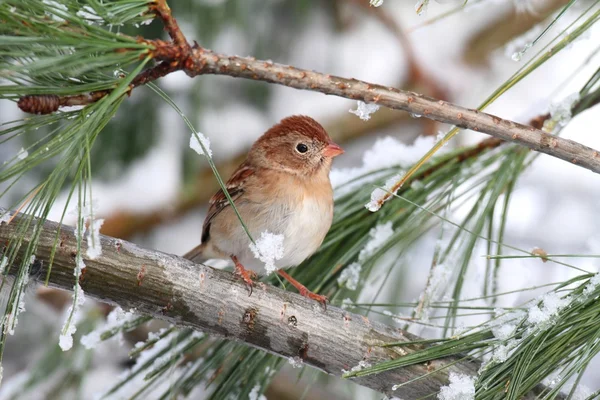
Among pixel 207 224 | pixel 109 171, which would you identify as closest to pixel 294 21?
pixel 109 171

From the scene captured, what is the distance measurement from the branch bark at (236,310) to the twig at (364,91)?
400 mm

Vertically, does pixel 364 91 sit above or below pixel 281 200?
below

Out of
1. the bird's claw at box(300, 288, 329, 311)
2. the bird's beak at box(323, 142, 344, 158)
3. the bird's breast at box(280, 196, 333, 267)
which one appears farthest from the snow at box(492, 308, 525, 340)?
the bird's beak at box(323, 142, 344, 158)

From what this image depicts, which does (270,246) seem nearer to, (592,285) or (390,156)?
(390,156)

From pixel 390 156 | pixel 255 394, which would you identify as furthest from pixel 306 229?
pixel 255 394

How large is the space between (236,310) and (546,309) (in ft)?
2.13

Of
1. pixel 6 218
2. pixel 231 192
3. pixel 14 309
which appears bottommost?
pixel 14 309

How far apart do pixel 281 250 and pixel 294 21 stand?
7.29 ft

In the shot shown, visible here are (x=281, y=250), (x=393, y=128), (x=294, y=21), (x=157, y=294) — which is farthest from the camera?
(x=393, y=128)

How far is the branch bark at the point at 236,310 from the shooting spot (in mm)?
1513

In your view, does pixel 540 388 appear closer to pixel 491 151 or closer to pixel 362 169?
pixel 491 151

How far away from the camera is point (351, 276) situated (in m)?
2.04

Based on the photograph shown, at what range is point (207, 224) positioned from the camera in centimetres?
262

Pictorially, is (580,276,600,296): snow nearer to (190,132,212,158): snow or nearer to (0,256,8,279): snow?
(190,132,212,158): snow
